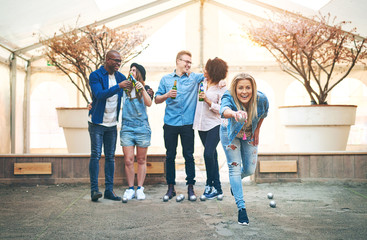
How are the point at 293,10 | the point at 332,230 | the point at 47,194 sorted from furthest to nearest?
the point at 293,10 → the point at 47,194 → the point at 332,230

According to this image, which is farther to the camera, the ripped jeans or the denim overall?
the denim overall

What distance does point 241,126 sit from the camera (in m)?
2.38

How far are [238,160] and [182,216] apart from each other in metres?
0.57

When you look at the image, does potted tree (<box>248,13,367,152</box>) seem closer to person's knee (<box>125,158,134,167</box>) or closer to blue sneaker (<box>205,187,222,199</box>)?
blue sneaker (<box>205,187,222,199</box>)

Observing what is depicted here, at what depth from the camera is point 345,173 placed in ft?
13.1

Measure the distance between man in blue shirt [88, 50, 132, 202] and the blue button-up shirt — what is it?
0.36 metres

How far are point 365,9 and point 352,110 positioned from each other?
59.5 inches

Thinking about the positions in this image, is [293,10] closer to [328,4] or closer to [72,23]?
[328,4]

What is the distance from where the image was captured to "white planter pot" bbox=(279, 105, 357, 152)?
15.8ft

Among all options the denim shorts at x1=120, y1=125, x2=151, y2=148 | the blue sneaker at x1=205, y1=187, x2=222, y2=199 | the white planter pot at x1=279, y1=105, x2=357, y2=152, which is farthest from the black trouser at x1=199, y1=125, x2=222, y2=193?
the white planter pot at x1=279, y1=105, x2=357, y2=152

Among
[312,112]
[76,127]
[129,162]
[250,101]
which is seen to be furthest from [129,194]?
[312,112]

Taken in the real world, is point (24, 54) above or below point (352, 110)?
above

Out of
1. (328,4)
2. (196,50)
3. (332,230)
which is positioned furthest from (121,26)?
(332,230)

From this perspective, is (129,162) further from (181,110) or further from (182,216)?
(182,216)
